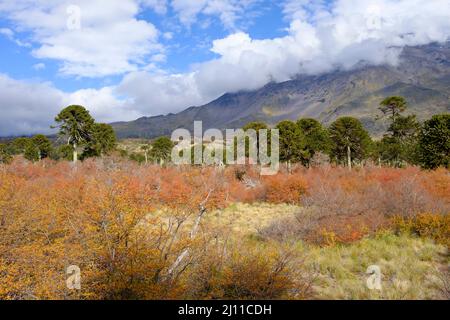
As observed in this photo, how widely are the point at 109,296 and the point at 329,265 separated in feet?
22.1

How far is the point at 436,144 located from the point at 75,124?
3469 centimetres

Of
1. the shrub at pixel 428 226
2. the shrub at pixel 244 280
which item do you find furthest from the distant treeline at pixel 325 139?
the shrub at pixel 244 280

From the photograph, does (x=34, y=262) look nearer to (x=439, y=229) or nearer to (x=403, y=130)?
(x=439, y=229)

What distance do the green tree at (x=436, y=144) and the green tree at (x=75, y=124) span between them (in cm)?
3320

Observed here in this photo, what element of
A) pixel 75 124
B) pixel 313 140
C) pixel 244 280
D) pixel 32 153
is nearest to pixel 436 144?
pixel 313 140

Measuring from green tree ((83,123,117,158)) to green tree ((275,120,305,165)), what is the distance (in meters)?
20.5

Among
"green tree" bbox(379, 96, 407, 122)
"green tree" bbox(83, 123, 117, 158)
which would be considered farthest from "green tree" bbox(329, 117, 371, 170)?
"green tree" bbox(83, 123, 117, 158)

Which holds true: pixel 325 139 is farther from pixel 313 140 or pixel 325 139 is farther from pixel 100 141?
pixel 100 141

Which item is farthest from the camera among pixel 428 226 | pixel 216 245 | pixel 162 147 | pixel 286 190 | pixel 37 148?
pixel 162 147

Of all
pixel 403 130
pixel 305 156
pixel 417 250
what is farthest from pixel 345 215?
pixel 403 130

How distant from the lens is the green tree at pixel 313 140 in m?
40.7

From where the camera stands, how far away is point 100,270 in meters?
6.93

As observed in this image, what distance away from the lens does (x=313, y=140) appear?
41.3 m

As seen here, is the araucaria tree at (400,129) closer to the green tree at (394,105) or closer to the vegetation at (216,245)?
the green tree at (394,105)
